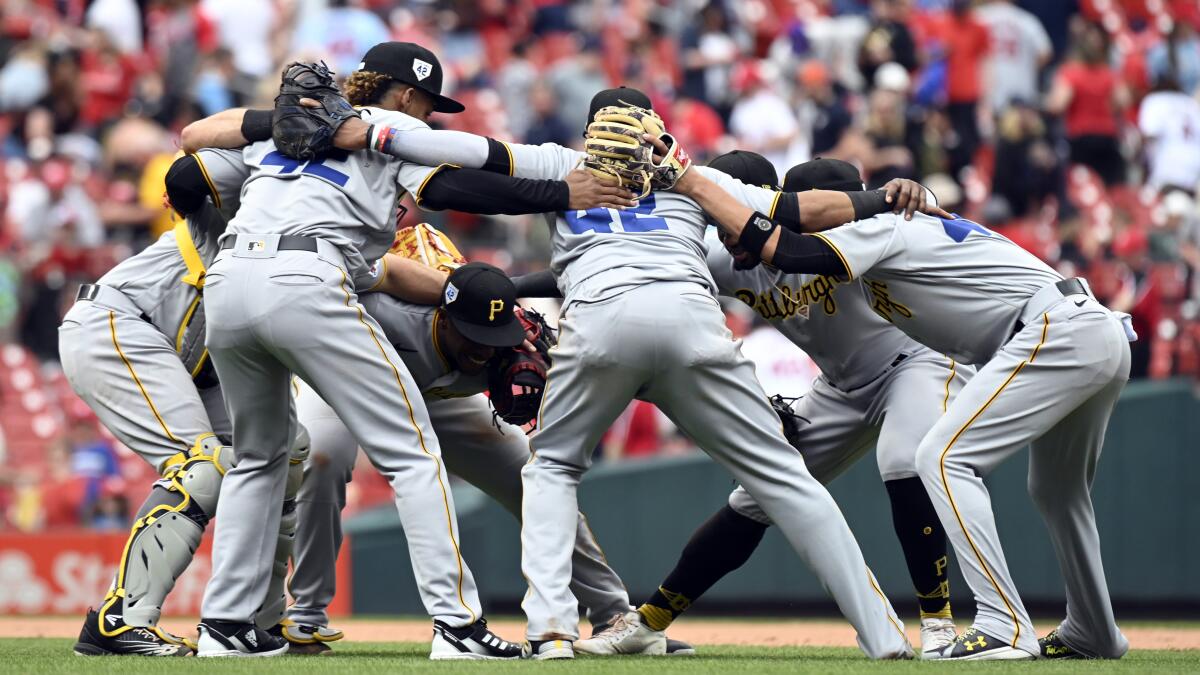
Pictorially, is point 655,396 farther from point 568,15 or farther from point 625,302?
point 568,15

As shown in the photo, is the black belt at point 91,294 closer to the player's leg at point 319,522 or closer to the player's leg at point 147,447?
the player's leg at point 147,447

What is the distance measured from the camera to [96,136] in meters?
13.9

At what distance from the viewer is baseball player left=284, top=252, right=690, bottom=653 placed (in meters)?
6.14

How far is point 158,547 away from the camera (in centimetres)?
569

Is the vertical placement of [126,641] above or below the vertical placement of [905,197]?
below

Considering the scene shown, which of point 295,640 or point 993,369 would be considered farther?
point 295,640

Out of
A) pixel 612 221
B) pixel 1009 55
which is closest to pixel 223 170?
pixel 612 221

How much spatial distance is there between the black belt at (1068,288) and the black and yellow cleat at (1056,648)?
111cm

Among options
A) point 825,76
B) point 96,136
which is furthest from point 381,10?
point 825,76

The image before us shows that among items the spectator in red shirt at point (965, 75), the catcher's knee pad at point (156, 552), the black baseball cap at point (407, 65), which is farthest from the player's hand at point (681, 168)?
the spectator in red shirt at point (965, 75)

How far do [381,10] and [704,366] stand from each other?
11.4m

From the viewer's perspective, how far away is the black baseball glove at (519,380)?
5.99m

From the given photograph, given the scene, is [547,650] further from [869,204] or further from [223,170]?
[223,170]

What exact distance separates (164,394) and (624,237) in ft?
5.96
